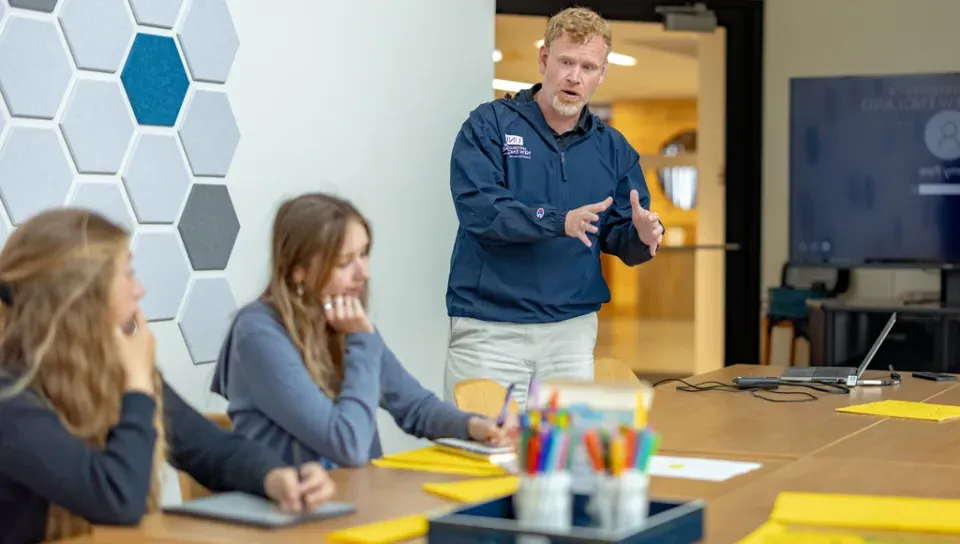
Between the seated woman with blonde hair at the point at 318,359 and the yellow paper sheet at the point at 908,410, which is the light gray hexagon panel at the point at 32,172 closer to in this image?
the seated woman with blonde hair at the point at 318,359

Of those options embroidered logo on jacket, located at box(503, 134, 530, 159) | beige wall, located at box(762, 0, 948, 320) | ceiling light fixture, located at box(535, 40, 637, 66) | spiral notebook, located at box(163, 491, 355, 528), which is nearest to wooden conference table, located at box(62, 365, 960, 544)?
spiral notebook, located at box(163, 491, 355, 528)

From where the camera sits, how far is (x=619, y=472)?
1.26 m

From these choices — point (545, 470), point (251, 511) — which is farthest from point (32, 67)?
point (545, 470)

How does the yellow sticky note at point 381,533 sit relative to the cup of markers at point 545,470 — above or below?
below

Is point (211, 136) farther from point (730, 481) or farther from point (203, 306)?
point (730, 481)

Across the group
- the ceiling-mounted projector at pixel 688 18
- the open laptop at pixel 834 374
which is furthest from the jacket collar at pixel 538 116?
the ceiling-mounted projector at pixel 688 18

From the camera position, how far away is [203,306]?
11.0 feet

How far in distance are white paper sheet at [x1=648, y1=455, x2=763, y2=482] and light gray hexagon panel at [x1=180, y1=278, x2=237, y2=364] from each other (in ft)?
5.02

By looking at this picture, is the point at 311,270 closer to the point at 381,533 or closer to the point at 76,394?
the point at 76,394

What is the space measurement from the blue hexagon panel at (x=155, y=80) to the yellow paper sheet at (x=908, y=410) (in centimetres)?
182

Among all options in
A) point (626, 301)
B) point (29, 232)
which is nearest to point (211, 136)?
point (29, 232)

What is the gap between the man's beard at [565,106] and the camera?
10.5 ft

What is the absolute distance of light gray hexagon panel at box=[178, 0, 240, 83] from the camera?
329cm

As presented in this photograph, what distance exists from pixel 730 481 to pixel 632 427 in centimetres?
71
